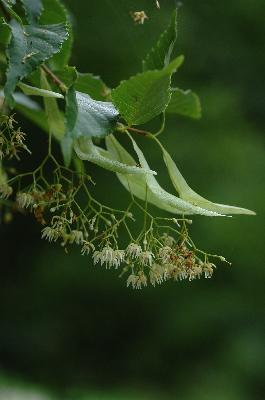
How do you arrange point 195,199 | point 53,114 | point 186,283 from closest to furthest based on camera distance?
point 195,199
point 53,114
point 186,283

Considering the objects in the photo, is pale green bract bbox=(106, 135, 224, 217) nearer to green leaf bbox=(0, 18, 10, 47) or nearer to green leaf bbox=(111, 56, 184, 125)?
green leaf bbox=(111, 56, 184, 125)

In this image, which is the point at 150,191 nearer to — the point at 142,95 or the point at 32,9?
the point at 142,95

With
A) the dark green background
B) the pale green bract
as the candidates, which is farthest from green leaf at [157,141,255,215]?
the dark green background

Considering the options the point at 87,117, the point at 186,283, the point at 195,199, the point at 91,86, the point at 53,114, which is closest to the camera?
the point at 87,117

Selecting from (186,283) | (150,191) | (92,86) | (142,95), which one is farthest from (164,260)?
(186,283)

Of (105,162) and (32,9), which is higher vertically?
(32,9)

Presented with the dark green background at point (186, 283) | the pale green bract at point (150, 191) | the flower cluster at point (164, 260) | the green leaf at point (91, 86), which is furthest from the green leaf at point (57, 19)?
the dark green background at point (186, 283)

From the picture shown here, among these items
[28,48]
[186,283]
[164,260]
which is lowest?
A: [186,283]
